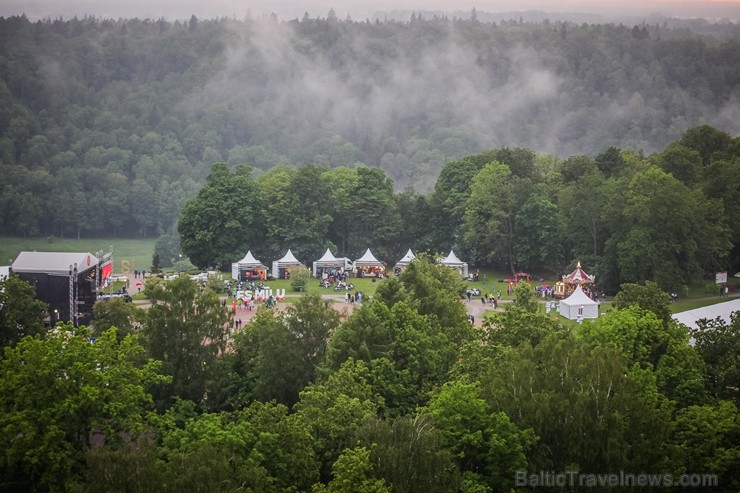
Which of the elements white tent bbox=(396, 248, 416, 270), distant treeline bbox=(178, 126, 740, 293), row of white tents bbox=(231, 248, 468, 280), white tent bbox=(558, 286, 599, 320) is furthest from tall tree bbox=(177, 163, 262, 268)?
white tent bbox=(558, 286, 599, 320)

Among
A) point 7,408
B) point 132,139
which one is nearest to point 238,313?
point 7,408

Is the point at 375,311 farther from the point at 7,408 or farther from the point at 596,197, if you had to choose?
the point at 596,197

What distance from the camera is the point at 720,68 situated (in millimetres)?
174000

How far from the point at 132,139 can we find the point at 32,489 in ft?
454

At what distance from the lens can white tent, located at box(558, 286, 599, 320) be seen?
5450cm

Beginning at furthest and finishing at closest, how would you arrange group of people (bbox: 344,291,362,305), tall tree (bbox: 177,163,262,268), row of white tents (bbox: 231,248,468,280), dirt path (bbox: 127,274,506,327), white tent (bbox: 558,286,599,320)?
tall tree (bbox: 177,163,262,268) < row of white tents (bbox: 231,248,468,280) < group of people (bbox: 344,291,362,305) < dirt path (bbox: 127,274,506,327) < white tent (bbox: 558,286,599,320)

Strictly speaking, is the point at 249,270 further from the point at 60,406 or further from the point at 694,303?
the point at 60,406

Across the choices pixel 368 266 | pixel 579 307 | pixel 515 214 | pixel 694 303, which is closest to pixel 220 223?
pixel 368 266

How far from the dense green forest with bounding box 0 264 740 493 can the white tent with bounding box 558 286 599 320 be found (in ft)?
59.4

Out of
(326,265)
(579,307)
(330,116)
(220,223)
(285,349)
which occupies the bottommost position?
(285,349)

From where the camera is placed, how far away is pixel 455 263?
220 feet

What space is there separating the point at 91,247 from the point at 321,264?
164 feet

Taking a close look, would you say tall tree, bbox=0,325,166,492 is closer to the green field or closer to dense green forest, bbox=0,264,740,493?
dense green forest, bbox=0,264,740,493

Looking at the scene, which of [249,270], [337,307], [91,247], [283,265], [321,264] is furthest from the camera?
[91,247]
